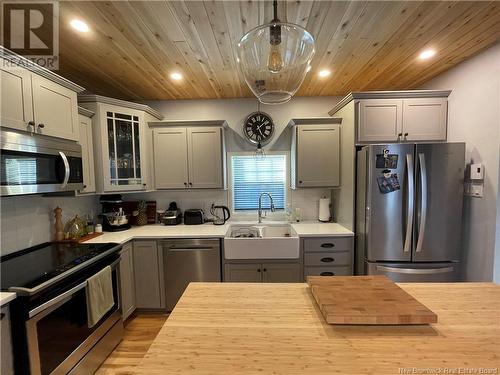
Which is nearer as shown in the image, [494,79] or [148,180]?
[494,79]

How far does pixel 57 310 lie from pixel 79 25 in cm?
188

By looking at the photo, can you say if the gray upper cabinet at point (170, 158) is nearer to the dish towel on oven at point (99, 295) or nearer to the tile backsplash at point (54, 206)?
the tile backsplash at point (54, 206)

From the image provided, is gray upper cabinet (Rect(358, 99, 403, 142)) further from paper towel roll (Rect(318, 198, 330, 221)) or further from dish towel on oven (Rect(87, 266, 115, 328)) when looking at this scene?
dish towel on oven (Rect(87, 266, 115, 328))

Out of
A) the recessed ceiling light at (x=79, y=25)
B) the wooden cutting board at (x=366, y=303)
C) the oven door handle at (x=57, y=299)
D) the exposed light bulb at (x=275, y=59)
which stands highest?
the recessed ceiling light at (x=79, y=25)

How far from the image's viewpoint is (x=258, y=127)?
320 centimetres

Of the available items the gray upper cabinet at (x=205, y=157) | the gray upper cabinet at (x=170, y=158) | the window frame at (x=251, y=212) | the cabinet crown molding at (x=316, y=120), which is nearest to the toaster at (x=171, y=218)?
the gray upper cabinet at (x=170, y=158)

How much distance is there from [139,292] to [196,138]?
186 cm

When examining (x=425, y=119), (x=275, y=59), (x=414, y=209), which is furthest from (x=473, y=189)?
(x=275, y=59)

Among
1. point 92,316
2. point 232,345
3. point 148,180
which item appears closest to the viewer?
point 232,345

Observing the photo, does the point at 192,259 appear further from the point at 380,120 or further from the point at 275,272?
the point at 380,120

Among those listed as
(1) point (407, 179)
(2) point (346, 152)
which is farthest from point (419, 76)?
(1) point (407, 179)

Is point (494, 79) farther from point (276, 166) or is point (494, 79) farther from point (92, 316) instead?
point (92, 316)

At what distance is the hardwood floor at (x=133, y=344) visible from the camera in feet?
→ 6.40

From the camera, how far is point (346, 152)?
2666 mm
